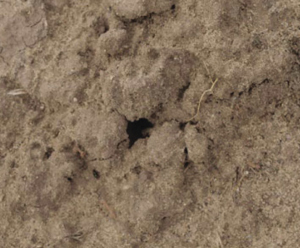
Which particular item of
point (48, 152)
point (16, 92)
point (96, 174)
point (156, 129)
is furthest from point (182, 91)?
point (16, 92)

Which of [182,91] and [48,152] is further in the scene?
[48,152]

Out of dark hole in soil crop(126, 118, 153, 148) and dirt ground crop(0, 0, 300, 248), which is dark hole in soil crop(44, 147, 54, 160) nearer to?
dirt ground crop(0, 0, 300, 248)

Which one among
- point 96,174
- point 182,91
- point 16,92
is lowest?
point 96,174

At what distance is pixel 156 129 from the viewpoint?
68.9 inches

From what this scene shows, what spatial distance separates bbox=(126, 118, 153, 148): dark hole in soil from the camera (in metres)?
1.80

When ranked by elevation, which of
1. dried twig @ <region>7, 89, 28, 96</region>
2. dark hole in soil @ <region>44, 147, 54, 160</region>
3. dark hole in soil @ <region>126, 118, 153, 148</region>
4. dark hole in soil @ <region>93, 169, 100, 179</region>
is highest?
dried twig @ <region>7, 89, 28, 96</region>

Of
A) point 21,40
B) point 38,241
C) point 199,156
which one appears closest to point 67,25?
point 21,40

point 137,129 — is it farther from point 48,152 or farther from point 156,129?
point 48,152

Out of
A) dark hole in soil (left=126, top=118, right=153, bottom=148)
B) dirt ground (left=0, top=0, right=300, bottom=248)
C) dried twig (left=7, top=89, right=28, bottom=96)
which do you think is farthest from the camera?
dried twig (left=7, top=89, right=28, bottom=96)

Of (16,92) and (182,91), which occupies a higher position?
(16,92)

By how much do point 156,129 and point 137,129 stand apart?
0.11 metres

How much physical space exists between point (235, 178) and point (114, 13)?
3.14 ft

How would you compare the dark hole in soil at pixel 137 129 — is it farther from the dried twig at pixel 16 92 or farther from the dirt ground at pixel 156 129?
the dried twig at pixel 16 92

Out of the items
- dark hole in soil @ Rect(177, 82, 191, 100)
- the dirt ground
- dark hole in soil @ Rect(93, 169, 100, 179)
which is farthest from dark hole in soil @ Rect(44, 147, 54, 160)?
dark hole in soil @ Rect(177, 82, 191, 100)
